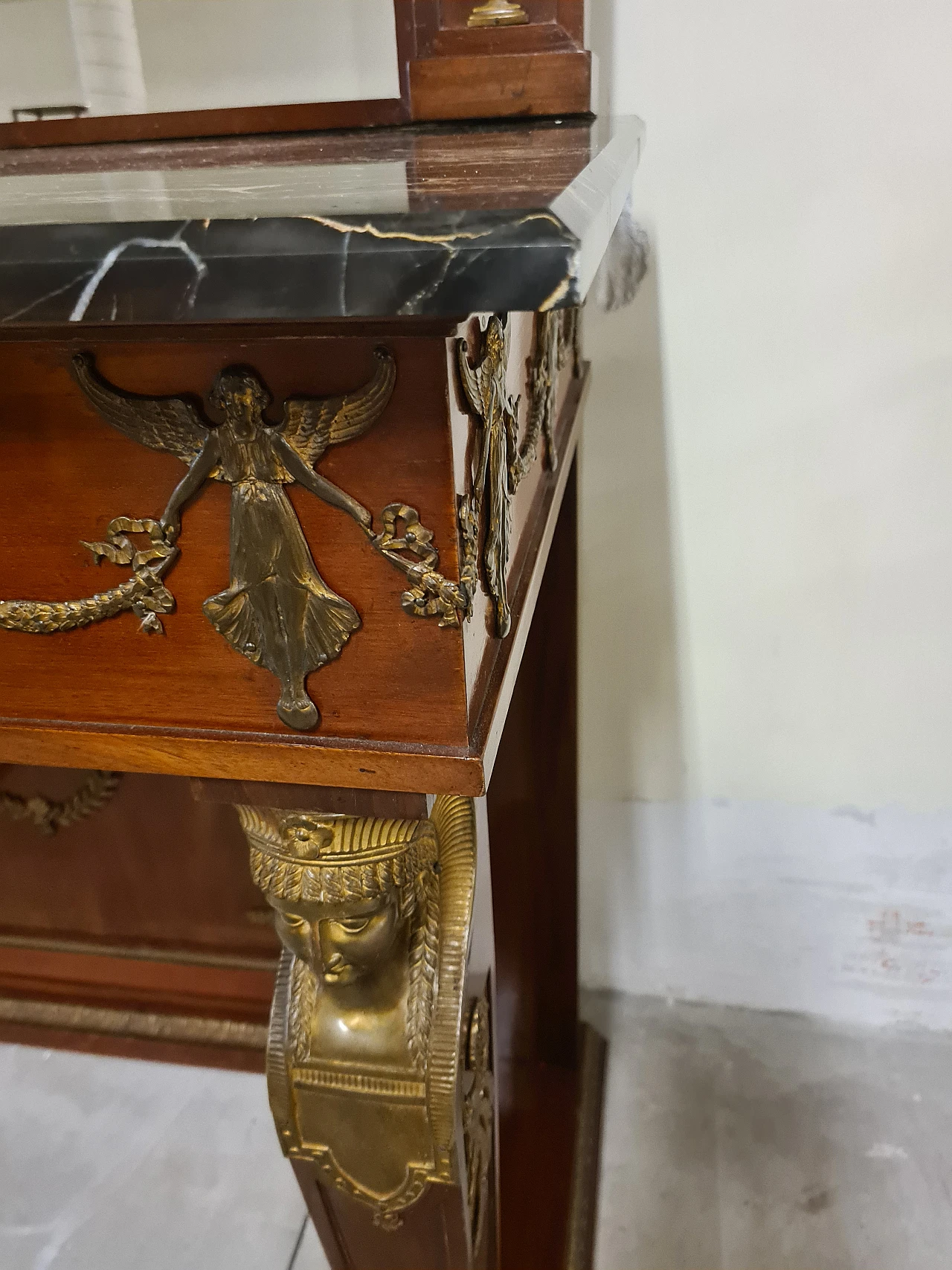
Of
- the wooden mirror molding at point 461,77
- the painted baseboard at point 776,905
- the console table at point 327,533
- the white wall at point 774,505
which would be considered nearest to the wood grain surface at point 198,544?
the console table at point 327,533

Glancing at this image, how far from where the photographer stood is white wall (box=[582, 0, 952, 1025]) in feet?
2.59

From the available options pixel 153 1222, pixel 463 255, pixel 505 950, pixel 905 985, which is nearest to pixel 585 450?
pixel 505 950

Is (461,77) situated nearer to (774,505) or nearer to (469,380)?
(469,380)

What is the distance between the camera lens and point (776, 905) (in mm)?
1198

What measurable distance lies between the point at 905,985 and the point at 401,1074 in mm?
952

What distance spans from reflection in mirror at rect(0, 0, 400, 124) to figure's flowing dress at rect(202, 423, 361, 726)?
0.51 metres

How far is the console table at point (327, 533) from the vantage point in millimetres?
276

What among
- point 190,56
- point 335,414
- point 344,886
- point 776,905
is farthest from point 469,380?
point 776,905

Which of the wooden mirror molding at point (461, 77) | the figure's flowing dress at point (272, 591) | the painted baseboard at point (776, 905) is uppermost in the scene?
the wooden mirror molding at point (461, 77)

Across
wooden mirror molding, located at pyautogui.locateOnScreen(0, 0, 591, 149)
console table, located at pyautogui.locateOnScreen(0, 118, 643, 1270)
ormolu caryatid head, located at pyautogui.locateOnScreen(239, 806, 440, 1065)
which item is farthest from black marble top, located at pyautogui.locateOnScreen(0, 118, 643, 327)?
wooden mirror molding, located at pyautogui.locateOnScreen(0, 0, 591, 149)

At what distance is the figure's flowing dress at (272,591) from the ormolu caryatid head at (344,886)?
0.26ft

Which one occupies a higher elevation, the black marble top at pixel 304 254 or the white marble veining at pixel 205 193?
the white marble veining at pixel 205 193

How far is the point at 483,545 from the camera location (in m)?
0.40

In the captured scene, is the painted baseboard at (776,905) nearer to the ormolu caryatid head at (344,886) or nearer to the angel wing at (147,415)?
the ormolu caryatid head at (344,886)
